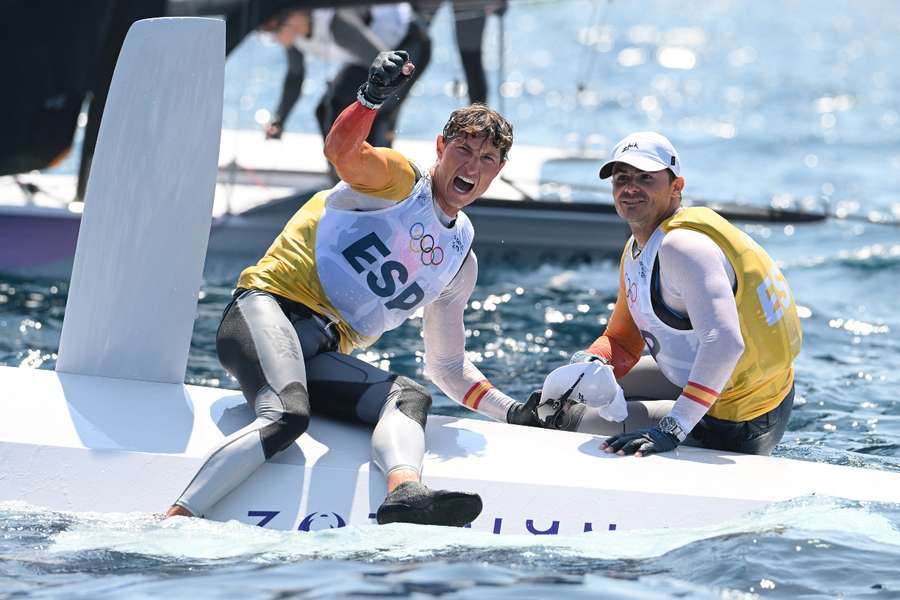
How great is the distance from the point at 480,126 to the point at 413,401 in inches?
29.7

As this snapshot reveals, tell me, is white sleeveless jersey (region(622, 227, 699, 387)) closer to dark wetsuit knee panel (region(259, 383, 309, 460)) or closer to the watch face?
the watch face

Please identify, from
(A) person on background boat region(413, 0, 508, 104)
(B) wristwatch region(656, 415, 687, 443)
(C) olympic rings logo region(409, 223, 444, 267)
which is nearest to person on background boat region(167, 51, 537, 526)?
(C) olympic rings logo region(409, 223, 444, 267)

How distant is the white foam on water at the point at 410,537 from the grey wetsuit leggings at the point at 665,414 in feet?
1.35

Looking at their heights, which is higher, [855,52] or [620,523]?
[855,52]

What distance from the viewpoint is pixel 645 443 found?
362 cm

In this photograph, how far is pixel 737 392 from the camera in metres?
3.76

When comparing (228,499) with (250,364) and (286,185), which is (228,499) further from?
(286,185)

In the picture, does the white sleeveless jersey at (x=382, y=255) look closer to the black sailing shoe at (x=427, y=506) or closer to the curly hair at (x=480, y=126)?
the curly hair at (x=480, y=126)

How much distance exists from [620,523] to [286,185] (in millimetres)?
5682

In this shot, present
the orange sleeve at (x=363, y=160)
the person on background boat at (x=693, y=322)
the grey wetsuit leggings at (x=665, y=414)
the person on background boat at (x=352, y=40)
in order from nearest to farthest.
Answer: the orange sleeve at (x=363, y=160), the person on background boat at (x=693, y=322), the grey wetsuit leggings at (x=665, y=414), the person on background boat at (x=352, y=40)

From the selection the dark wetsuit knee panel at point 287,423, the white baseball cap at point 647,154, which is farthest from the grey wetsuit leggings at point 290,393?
the white baseball cap at point 647,154

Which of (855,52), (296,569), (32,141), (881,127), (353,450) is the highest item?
(855,52)

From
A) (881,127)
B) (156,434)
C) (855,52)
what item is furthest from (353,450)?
(855,52)

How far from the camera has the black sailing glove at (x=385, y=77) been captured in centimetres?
332
